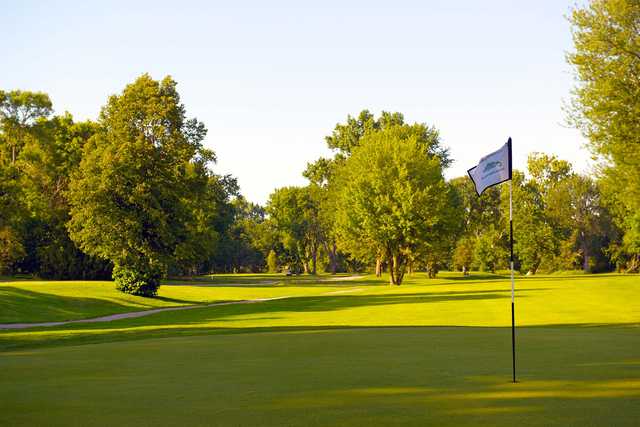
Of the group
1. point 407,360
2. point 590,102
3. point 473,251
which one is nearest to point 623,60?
point 590,102

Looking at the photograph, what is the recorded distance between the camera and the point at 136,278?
167 feet

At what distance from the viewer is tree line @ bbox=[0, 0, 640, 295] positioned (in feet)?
130

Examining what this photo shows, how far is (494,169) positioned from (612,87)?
27734 millimetres

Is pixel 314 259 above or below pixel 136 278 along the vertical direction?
above

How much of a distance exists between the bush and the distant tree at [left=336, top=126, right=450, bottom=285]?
23638mm

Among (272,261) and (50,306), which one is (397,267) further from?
(272,261)

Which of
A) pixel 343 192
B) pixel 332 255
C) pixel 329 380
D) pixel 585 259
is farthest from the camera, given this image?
pixel 332 255

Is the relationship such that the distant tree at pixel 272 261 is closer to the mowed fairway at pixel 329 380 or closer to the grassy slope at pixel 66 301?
the grassy slope at pixel 66 301

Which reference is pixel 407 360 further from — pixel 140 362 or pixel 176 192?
pixel 176 192

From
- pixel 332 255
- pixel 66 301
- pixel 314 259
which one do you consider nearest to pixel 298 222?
pixel 314 259

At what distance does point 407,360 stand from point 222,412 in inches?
247

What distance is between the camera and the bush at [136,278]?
50.8m

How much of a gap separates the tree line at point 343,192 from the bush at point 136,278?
0.10 metres

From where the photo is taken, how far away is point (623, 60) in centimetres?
3822
